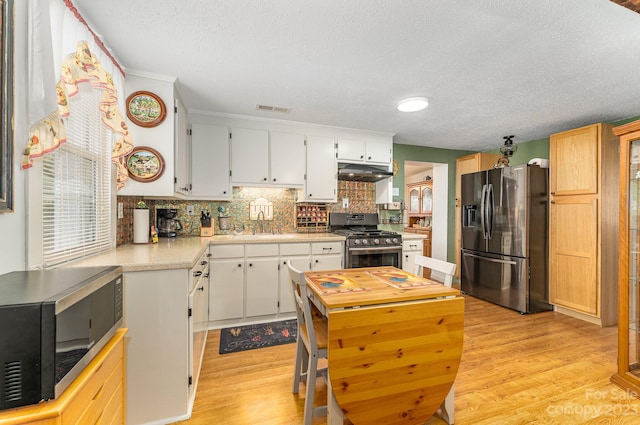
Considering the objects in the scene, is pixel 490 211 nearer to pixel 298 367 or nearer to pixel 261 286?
pixel 261 286

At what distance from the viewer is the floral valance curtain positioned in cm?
106

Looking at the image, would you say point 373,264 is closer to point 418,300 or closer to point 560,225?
point 418,300

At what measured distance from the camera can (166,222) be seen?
3012 millimetres

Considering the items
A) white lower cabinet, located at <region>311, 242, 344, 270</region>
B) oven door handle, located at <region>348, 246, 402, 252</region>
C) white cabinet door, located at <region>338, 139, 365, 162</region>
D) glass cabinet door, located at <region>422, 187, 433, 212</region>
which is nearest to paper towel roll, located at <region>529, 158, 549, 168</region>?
oven door handle, located at <region>348, 246, 402, 252</region>

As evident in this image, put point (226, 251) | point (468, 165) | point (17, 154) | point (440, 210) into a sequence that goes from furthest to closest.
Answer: point (440, 210)
point (468, 165)
point (226, 251)
point (17, 154)

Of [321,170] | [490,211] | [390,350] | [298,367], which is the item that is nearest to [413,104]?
[321,170]

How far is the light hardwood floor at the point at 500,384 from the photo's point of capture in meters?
1.68

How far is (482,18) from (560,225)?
3072mm

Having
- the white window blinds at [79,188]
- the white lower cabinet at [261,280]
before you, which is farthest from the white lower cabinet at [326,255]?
the white window blinds at [79,188]

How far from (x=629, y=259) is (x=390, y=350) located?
204cm

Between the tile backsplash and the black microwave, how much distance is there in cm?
207

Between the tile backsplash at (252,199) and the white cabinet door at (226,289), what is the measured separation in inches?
25.3

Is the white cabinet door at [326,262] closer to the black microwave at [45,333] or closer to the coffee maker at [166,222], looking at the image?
the coffee maker at [166,222]

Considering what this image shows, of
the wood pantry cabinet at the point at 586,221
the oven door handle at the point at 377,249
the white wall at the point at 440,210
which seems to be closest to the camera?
the wood pantry cabinet at the point at 586,221
